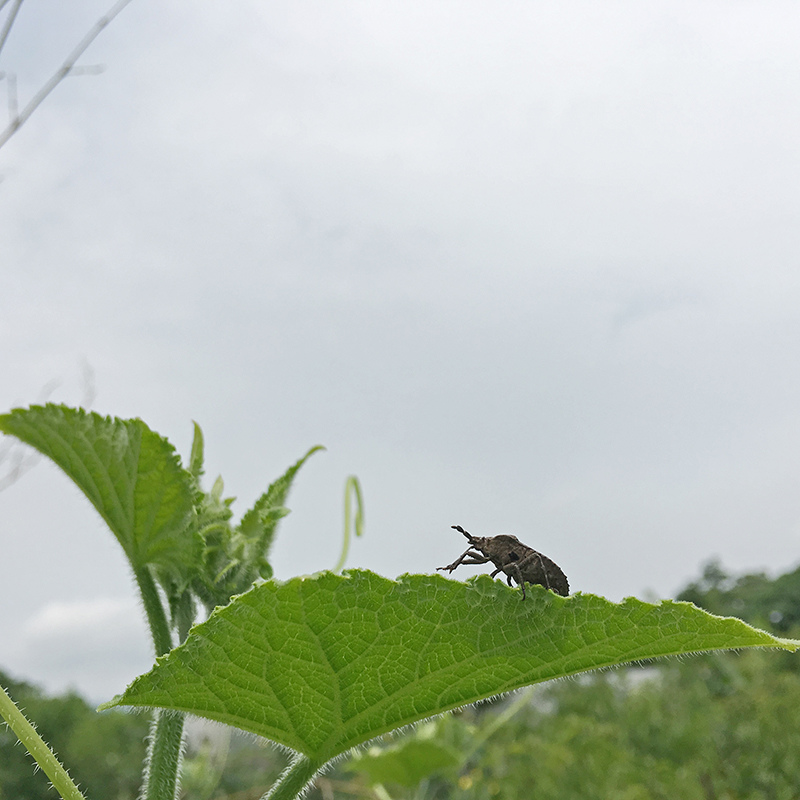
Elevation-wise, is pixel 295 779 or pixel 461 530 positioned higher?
pixel 461 530

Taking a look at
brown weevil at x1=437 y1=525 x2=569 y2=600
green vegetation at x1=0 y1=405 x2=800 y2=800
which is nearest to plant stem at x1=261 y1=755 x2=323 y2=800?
green vegetation at x1=0 y1=405 x2=800 y2=800

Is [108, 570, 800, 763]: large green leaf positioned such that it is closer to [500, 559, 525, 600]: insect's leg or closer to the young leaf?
[500, 559, 525, 600]: insect's leg

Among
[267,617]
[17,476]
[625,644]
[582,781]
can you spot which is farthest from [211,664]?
[582,781]

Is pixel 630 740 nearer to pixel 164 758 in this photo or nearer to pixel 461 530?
pixel 461 530

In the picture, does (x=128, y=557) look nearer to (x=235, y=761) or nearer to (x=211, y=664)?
(x=211, y=664)

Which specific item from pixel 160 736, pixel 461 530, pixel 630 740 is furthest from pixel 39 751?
pixel 630 740

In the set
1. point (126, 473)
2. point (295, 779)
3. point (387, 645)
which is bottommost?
point (295, 779)

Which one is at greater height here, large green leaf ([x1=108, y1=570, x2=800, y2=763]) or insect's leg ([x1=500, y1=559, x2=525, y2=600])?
insect's leg ([x1=500, y1=559, x2=525, y2=600])

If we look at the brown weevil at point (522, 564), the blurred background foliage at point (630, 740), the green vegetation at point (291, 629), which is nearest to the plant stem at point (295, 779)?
the green vegetation at point (291, 629)
